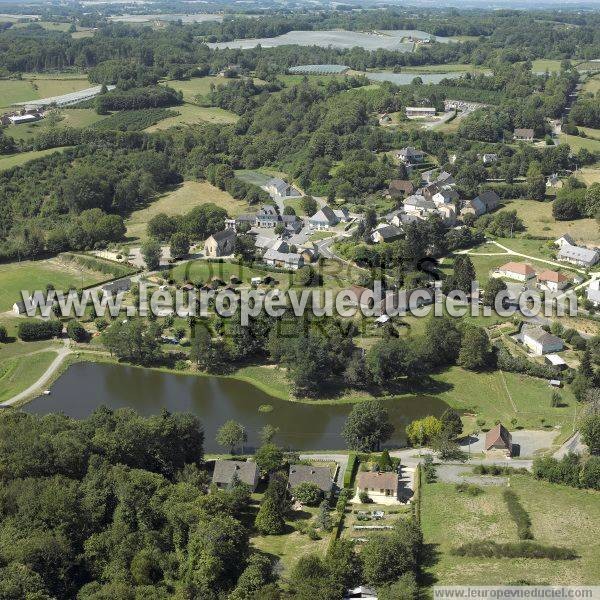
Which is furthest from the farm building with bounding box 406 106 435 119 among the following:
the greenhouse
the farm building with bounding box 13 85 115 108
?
the farm building with bounding box 13 85 115 108

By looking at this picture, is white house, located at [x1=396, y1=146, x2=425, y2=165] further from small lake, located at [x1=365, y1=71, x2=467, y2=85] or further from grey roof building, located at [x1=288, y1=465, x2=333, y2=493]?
grey roof building, located at [x1=288, y1=465, x2=333, y2=493]

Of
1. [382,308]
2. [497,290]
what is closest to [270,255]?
[382,308]

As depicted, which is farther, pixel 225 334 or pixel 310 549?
pixel 225 334

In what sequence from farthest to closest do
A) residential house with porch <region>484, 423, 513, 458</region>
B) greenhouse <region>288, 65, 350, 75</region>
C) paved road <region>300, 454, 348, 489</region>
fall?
greenhouse <region>288, 65, 350, 75</region> → residential house with porch <region>484, 423, 513, 458</region> → paved road <region>300, 454, 348, 489</region>

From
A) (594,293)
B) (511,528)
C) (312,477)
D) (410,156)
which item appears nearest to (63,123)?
(410,156)

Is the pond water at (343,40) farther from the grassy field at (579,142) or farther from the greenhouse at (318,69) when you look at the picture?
the grassy field at (579,142)

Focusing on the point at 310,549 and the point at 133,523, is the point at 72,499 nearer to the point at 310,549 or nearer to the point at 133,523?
the point at 133,523

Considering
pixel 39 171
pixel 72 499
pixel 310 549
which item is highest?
pixel 39 171
